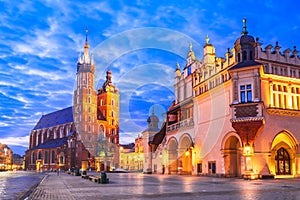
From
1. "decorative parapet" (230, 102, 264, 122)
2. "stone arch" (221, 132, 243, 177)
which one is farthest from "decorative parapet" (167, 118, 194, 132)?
"decorative parapet" (230, 102, 264, 122)

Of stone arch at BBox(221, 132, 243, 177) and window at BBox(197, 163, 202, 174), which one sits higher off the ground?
stone arch at BBox(221, 132, 243, 177)

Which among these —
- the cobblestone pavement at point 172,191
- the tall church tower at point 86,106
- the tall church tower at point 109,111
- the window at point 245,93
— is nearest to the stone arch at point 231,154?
the window at point 245,93

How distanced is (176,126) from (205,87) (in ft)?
33.4

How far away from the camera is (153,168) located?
190 feet

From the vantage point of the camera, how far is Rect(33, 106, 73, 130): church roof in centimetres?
13025

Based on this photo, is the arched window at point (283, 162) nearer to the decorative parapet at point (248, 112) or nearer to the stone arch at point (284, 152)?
the stone arch at point (284, 152)

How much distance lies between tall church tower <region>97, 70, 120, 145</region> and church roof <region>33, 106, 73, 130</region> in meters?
12.4

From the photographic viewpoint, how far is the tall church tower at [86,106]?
11562 cm

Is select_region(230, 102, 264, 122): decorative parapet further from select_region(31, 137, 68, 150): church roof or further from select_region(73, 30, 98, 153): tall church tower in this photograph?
select_region(31, 137, 68, 150): church roof

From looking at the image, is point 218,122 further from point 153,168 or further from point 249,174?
point 153,168

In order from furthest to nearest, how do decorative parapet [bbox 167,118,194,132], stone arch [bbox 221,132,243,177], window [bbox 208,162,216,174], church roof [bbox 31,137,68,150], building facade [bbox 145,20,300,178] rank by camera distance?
church roof [bbox 31,137,68,150] → decorative parapet [bbox 167,118,194,132] → window [bbox 208,162,216,174] → stone arch [bbox 221,132,243,177] → building facade [bbox 145,20,300,178]

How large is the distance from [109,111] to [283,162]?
94.2 m

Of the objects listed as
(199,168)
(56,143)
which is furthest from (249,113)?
(56,143)

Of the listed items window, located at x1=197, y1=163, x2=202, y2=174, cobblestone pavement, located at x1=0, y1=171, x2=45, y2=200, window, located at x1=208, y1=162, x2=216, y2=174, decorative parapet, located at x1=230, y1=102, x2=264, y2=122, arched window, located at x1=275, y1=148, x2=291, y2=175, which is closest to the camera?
cobblestone pavement, located at x1=0, y1=171, x2=45, y2=200
